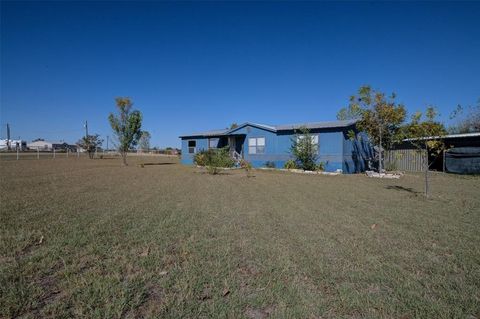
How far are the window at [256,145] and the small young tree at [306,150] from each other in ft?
11.7

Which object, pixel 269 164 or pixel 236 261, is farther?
pixel 269 164

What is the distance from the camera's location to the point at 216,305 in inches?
98.1

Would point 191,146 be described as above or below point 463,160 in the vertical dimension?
above

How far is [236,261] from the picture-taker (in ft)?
11.4

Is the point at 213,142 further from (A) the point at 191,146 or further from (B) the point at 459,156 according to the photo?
(B) the point at 459,156

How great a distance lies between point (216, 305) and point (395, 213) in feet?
17.4

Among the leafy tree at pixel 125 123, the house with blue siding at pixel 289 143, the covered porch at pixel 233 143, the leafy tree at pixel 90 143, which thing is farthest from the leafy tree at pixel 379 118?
the leafy tree at pixel 90 143

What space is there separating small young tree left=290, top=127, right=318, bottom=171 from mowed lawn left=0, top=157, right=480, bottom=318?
37.1 ft

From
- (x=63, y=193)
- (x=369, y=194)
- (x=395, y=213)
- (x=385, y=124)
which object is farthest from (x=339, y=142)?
(x=63, y=193)

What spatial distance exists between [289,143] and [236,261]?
1701 centimetres

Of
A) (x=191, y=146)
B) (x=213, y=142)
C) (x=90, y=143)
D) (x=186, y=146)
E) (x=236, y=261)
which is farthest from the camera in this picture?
(x=90, y=143)

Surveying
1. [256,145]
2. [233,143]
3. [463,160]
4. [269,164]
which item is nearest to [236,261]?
[269,164]

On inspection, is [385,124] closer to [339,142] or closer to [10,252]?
[339,142]

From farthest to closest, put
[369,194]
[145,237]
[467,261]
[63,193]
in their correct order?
1. [369,194]
2. [63,193]
3. [145,237]
4. [467,261]
